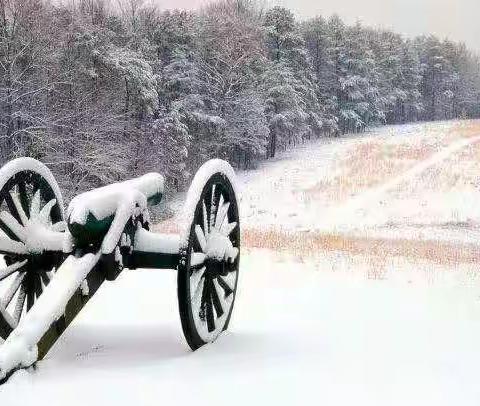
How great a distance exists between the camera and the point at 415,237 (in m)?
22.4

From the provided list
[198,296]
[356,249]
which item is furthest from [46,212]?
[356,249]

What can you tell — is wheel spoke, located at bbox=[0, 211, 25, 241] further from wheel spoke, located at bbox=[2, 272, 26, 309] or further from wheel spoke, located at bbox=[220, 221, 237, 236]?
wheel spoke, located at bbox=[220, 221, 237, 236]

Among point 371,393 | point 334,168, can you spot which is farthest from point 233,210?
point 334,168

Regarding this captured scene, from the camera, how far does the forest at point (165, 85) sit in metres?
23.6

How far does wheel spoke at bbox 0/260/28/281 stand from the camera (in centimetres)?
398

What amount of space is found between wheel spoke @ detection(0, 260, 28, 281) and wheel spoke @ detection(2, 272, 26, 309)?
0.23 ft

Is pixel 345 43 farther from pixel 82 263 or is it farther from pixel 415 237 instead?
pixel 82 263

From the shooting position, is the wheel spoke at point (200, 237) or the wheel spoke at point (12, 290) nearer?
the wheel spoke at point (200, 237)

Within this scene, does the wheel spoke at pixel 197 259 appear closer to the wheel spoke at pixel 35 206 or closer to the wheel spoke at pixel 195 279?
the wheel spoke at pixel 195 279

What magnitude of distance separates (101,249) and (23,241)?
3.09 ft

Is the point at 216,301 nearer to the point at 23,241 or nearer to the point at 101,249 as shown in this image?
the point at 101,249

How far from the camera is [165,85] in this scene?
1380 inches

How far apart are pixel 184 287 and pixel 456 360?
5.69 feet

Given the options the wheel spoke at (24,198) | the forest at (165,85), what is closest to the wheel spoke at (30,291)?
the wheel spoke at (24,198)
